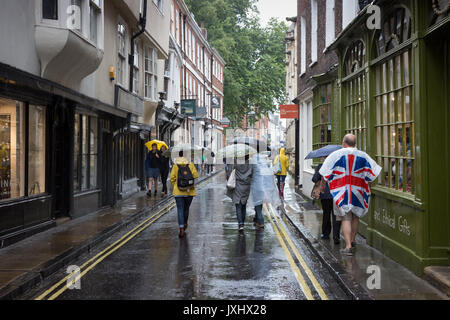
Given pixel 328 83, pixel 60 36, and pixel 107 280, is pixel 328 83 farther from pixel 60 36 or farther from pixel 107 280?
Answer: pixel 107 280

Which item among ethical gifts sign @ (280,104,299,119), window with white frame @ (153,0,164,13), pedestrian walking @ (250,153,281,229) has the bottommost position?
pedestrian walking @ (250,153,281,229)

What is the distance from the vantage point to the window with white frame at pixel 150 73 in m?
20.6

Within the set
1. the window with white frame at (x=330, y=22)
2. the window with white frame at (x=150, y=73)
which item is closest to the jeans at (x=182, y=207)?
the window with white frame at (x=330, y=22)

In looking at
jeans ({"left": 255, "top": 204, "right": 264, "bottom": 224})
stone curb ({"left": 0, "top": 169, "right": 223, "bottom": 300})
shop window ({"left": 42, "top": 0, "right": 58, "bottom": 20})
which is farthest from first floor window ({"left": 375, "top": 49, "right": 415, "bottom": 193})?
shop window ({"left": 42, "top": 0, "right": 58, "bottom": 20})

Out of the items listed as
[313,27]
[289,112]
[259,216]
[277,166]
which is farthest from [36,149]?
[313,27]

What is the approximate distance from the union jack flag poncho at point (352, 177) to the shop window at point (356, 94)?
157 centimetres

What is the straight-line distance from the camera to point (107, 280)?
6.82 metres

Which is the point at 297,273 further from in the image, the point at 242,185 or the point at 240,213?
the point at 242,185

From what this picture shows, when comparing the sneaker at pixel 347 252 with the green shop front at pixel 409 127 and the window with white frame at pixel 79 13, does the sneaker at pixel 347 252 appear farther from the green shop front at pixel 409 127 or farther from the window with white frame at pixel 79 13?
the window with white frame at pixel 79 13

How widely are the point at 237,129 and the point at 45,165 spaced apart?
47.3m

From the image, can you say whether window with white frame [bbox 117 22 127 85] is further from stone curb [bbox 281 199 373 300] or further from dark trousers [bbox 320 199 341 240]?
dark trousers [bbox 320 199 341 240]

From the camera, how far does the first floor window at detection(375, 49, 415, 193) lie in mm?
7293

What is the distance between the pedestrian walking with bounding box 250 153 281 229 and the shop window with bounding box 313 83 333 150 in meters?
4.16

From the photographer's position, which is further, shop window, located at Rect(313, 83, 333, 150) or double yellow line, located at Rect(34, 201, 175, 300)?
shop window, located at Rect(313, 83, 333, 150)
